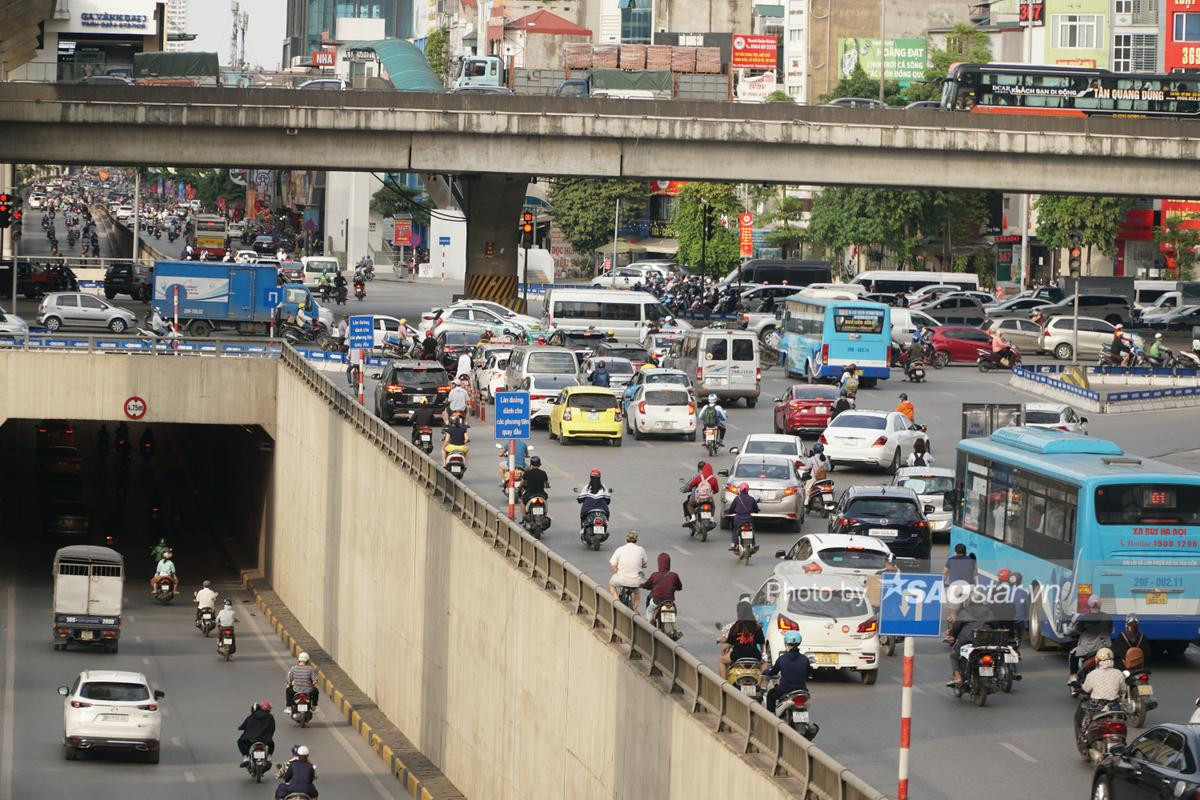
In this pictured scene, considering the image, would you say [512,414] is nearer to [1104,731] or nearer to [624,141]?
[1104,731]

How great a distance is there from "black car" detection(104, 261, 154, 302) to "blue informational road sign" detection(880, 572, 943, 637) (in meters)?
67.2

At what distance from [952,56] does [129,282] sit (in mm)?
55003

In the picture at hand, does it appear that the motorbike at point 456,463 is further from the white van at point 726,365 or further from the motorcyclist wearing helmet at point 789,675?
the motorcyclist wearing helmet at point 789,675

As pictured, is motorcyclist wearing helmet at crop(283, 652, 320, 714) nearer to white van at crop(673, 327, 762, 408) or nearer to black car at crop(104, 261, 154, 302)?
white van at crop(673, 327, 762, 408)

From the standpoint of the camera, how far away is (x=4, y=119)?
59.7m

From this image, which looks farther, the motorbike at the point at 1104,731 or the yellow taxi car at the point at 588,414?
the yellow taxi car at the point at 588,414

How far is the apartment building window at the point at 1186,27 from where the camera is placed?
9519 cm

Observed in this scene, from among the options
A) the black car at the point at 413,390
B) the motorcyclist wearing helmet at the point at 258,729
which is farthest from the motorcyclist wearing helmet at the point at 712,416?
the motorcyclist wearing helmet at the point at 258,729

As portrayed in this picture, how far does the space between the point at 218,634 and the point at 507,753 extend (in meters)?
18.4

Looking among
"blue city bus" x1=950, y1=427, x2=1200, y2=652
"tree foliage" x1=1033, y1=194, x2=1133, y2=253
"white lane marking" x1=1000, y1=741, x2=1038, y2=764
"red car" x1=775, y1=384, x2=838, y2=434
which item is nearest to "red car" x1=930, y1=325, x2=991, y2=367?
"red car" x1=775, y1=384, x2=838, y2=434

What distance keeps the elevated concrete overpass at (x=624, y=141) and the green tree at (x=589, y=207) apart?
58.9 meters

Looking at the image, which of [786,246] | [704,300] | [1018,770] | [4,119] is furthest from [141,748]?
[786,246]

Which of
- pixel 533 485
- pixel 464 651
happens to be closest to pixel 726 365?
pixel 533 485

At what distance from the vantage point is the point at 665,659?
19094 mm
